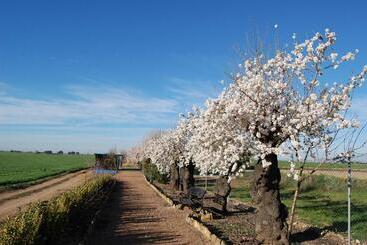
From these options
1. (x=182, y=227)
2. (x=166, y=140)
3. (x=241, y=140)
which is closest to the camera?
(x=241, y=140)

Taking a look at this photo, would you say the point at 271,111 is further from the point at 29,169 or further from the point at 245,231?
the point at 29,169

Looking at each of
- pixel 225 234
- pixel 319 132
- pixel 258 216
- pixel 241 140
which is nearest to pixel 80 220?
pixel 225 234

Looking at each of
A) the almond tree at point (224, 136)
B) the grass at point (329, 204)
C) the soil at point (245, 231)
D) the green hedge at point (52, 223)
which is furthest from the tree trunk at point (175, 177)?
the almond tree at point (224, 136)

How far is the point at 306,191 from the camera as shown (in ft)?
106

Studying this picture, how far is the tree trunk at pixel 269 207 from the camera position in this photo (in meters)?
12.8

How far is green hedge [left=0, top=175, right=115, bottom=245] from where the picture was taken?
9656mm

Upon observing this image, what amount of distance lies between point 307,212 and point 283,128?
381 inches

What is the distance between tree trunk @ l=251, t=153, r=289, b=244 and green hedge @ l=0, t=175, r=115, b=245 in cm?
455

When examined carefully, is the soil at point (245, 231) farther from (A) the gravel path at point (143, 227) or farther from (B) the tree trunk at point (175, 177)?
(B) the tree trunk at point (175, 177)

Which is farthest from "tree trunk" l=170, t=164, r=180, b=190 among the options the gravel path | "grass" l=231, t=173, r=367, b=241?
the gravel path

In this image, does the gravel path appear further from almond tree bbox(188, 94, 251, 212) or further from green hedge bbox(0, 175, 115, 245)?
almond tree bbox(188, 94, 251, 212)

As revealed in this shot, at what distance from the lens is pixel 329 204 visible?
23938mm

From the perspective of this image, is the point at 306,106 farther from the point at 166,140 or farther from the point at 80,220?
the point at 166,140

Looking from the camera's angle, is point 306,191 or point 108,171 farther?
point 108,171
